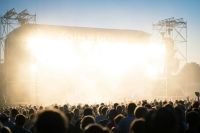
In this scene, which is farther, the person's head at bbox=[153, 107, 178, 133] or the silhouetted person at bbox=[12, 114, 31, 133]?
the silhouetted person at bbox=[12, 114, 31, 133]

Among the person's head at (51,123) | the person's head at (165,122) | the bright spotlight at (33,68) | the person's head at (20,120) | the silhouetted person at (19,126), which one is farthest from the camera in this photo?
the bright spotlight at (33,68)

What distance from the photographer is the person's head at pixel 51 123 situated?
4.34 metres

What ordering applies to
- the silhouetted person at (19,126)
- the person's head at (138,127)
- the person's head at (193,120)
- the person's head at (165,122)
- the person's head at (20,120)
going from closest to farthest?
the person's head at (165,122), the person's head at (138,127), the person's head at (193,120), the silhouetted person at (19,126), the person's head at (20,120)

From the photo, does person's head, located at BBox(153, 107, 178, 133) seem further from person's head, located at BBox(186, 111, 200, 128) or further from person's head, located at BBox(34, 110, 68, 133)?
person's head, located at BBox(186, 111, 200, 128)

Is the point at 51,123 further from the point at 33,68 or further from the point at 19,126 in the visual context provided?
the point at 33,68

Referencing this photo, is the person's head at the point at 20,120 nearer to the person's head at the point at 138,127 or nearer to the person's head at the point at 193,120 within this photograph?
the person's head at the point at 193,120

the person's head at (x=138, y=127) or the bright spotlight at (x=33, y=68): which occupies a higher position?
the bright spotlight at (x=33, y=68)

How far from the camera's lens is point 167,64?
5222cm

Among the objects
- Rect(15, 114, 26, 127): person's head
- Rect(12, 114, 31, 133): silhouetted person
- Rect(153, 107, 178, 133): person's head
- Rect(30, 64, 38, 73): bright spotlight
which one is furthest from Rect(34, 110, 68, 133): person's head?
Rect(30, 64, 38, 73): bright spotlight

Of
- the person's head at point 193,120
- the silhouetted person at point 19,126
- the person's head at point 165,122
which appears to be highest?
the person's head at point 165,122

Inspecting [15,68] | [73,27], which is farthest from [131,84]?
[15,68]

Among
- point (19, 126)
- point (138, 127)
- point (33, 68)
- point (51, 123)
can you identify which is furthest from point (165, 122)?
point (33, 68)

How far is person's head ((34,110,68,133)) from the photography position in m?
4.34

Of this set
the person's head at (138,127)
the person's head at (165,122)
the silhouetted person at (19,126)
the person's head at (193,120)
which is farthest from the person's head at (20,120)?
the person's head at (165,122)
